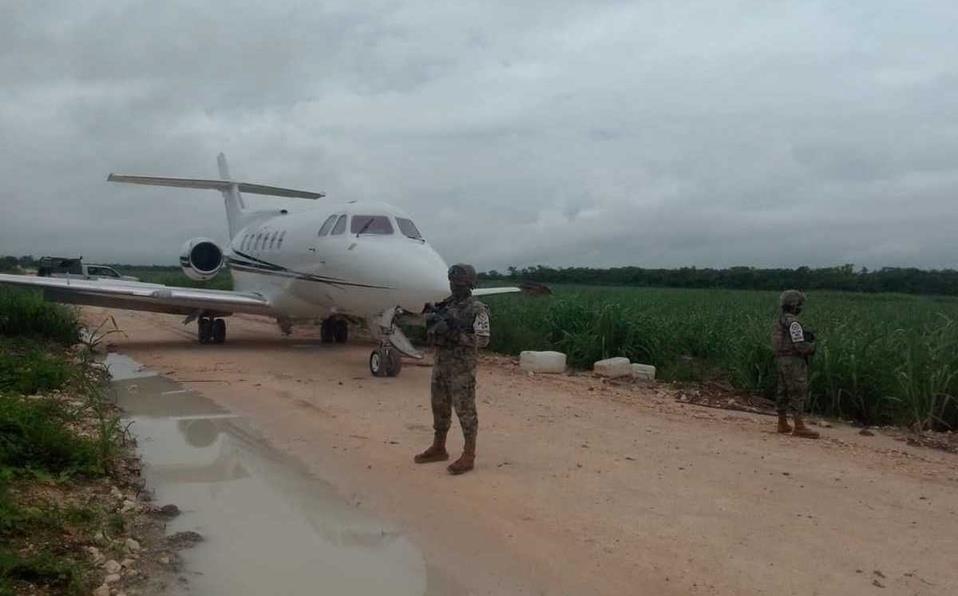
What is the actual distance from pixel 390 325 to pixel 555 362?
10.5ft

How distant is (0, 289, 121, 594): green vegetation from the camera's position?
4.09m

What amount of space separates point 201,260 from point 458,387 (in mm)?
14706

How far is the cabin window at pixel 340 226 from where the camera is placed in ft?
47.3

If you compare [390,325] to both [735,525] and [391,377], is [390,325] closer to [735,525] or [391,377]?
[391,377]

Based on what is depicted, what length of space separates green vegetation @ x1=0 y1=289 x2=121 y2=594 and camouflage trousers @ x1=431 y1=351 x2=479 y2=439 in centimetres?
268

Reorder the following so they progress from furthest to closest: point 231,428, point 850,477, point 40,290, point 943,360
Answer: point 40,290
point 943,360
point 231,428
point 850,477

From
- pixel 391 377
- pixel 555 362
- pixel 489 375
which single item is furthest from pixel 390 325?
pixel 555 362

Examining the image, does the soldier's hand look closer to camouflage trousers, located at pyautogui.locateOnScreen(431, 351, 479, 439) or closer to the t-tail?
camouflage trousers, located at pyautogui.locateOnScreen(431, 351, 479, 439)

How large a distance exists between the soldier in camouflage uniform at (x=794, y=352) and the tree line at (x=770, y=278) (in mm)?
38306

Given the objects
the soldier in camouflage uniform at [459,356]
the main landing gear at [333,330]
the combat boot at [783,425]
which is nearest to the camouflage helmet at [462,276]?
the soldier in camouflage uniform at [459,356]

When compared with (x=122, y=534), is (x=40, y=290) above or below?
above

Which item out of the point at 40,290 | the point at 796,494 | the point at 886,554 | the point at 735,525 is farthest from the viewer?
the point at 40,290

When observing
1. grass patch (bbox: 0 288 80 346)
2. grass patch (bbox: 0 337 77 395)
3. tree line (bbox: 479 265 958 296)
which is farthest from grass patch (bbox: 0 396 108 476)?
tree line (bbox: 479 265 958 296)

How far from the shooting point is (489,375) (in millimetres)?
13250
